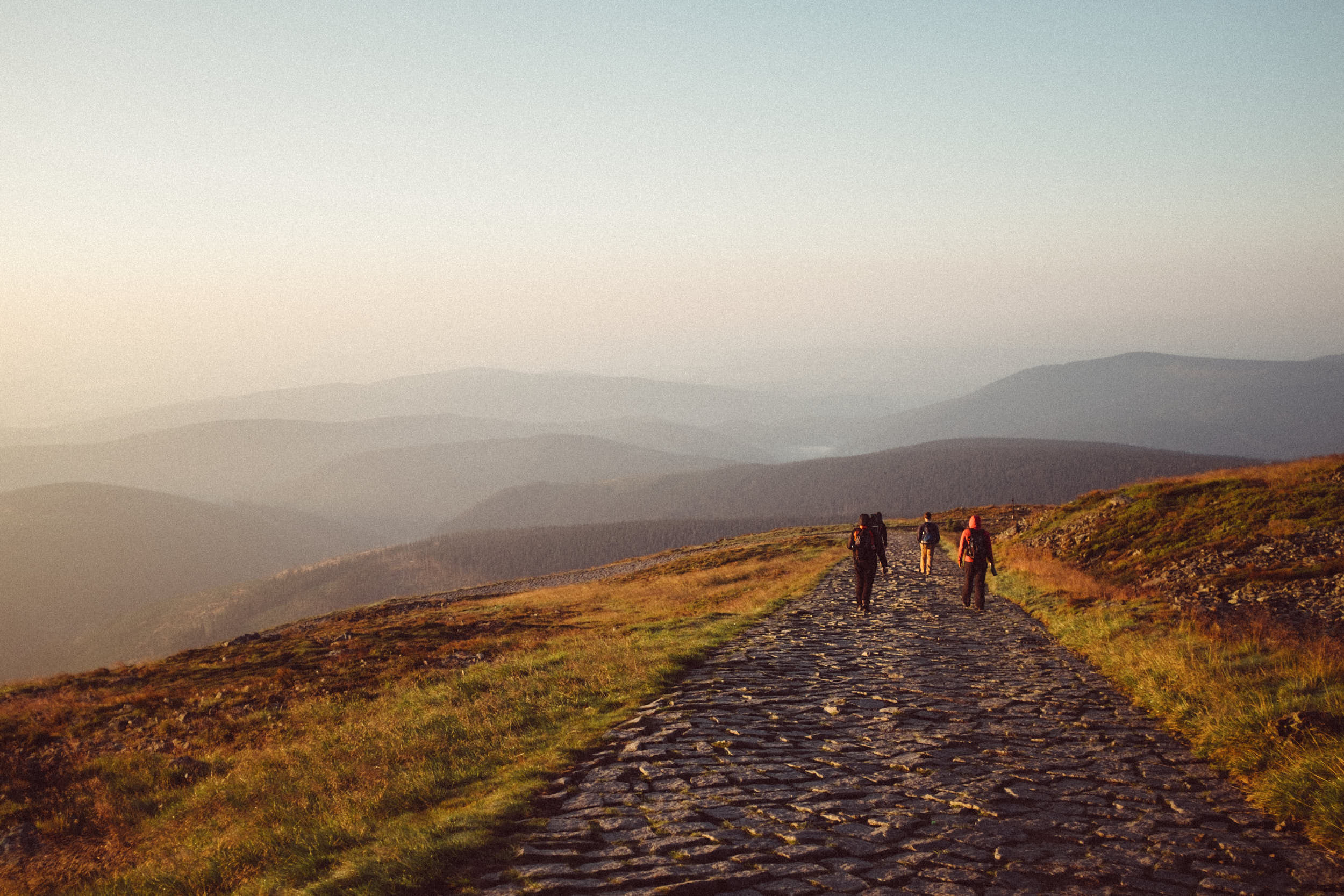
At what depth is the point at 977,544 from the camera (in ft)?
68.4

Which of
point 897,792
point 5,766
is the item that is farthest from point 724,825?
point 5,766

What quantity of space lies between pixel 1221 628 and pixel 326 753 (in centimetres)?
1721

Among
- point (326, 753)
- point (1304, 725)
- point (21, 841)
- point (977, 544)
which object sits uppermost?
point (977, 544)

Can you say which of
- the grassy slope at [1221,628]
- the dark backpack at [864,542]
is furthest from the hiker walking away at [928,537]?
the dark backpack at [864,542]

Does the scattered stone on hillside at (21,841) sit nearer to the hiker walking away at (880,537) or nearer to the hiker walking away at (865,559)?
the hiker walking away at (865,559)

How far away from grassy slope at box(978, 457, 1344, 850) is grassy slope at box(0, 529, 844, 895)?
7.85m

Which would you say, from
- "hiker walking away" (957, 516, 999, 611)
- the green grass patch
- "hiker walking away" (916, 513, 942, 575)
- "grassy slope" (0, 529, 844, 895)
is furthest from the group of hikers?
"hiker walking away" (916, 513, 942, 575)

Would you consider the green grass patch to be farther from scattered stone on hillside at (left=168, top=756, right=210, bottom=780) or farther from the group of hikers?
scattered stone on hillside at (left=168, top=756, right=210, bottom=780)

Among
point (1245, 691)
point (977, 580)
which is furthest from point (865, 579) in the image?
point (1245, 691)

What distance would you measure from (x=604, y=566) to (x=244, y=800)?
271 feet

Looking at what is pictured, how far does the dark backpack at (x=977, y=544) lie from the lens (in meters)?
20.8

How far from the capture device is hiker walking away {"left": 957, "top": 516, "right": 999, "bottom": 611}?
20781 mm

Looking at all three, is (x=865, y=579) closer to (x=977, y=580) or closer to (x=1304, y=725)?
(x=977, y=580)

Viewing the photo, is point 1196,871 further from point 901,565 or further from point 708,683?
point 901,565
